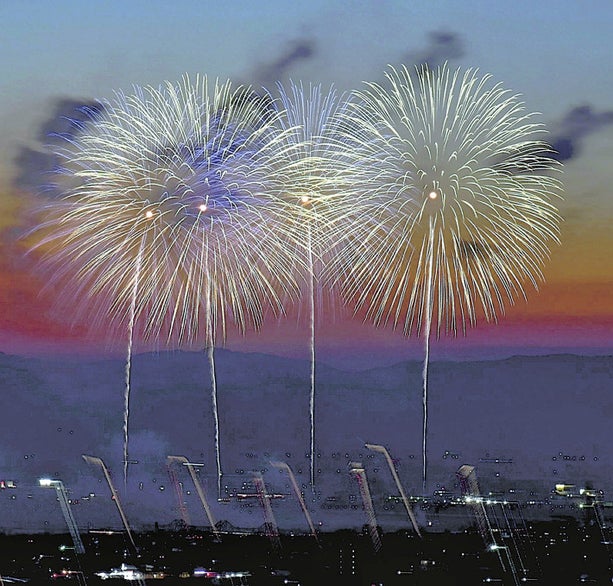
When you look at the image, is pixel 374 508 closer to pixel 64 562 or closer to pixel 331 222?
pixel 64 562

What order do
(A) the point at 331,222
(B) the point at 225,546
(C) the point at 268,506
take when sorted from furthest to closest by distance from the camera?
(C) the point at 268,506 < (B) the point at 225,546 < (A) the point at 331,222

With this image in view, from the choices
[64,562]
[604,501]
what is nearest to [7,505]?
[64,562]

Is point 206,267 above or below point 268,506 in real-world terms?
above

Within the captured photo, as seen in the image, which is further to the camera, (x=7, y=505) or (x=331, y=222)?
(x=7, y=505)

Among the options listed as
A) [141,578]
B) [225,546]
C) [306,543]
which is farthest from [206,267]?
[306,543]

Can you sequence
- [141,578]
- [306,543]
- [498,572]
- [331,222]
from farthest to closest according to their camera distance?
[306,543], [498,572], [141,578], [331,222]

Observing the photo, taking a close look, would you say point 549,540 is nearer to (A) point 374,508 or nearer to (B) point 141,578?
(A) point 374,508

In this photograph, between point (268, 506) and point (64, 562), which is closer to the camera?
point (64, 562)

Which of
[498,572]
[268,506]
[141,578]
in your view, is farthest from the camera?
[268,506]

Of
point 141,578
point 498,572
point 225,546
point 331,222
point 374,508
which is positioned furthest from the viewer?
point 374,508
